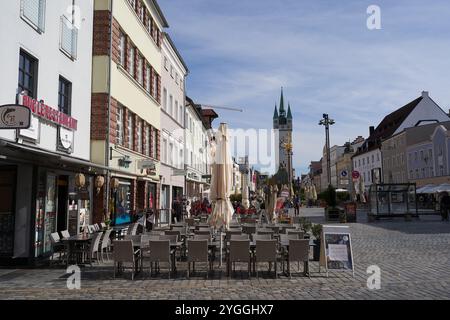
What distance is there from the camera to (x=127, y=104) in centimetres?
2100

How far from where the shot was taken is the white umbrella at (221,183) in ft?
45.9

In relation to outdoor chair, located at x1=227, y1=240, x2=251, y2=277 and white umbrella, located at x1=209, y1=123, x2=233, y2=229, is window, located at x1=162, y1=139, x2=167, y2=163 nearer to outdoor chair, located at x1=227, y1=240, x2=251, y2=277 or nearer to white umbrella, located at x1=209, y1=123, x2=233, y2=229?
white umbrella, located at x1=209, y1=123, x2=233, y2=229

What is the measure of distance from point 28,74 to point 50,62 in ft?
4.28

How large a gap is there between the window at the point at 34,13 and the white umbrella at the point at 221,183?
6121 millimetres

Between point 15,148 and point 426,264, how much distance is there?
35.0 feet

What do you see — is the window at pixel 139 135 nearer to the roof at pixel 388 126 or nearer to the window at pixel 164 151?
the window at pixel 164 151

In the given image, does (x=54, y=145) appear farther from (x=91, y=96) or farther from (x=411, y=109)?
(x=411, y=109)

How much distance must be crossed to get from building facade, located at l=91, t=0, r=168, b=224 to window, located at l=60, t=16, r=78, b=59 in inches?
80.2

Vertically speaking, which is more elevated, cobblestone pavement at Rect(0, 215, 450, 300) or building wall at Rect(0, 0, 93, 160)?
building wall at Rect(0, 0, 93, 160)

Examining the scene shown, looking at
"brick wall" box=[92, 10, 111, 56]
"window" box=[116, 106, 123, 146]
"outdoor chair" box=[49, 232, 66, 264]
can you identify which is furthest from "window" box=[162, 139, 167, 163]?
"outdoor chair" box=[49, 232, 66, 264]

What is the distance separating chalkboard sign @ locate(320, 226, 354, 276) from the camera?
10609 mm

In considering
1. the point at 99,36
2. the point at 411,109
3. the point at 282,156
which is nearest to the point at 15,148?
the point at 99,36

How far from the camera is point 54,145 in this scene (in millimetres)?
14367

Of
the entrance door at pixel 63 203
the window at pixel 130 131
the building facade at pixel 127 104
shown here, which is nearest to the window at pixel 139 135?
the building facade at pixel 127 104
